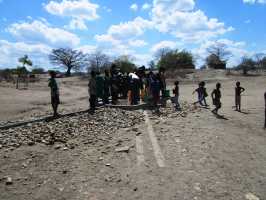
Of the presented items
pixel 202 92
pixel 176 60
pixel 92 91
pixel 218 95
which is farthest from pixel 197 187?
pixel 176 60

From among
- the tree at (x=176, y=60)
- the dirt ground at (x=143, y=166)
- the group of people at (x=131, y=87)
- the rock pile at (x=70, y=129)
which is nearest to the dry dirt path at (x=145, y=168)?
the dirt ground at (x=143, y=166)

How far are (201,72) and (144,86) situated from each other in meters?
42.0

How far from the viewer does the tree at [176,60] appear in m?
72.5

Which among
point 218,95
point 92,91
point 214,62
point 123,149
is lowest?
point 123,149

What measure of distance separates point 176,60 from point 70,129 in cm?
6442

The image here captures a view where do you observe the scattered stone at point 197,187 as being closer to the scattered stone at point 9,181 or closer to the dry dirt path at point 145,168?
the dry dirt path at point 145,168

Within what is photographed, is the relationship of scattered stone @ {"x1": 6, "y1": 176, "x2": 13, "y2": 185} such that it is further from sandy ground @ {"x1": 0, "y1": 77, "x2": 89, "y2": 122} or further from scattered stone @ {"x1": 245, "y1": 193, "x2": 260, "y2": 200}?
sandy ground @ {"x1": 0, "y1": 77, "x2": 89, "y2": 122}

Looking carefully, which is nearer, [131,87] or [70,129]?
[70,129]

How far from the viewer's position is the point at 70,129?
423 inches

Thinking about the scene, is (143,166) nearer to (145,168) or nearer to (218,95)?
(145,168)

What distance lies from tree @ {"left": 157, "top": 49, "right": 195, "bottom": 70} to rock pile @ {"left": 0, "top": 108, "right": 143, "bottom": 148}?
A: 59.4m

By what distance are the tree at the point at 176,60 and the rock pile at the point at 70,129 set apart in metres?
59.4

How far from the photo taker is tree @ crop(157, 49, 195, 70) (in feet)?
238

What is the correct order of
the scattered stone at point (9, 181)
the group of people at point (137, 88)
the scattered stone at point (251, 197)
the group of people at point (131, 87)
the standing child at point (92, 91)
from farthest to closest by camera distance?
the group of people at point (137, 88), the group of people at point (131, 87), the standing child at point (92, 91), the scattered stone at point (9, 181), the scattered stone at point (251, 197)
